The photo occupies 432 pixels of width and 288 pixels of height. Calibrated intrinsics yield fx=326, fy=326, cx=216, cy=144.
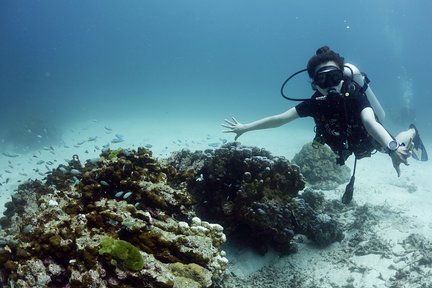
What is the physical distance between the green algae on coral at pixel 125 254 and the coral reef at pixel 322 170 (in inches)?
361

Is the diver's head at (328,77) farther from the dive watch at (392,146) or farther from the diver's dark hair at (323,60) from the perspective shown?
the dive watch at (392,146)

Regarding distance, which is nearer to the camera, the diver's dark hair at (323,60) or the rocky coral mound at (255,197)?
the diver's dark hair at (323,60)

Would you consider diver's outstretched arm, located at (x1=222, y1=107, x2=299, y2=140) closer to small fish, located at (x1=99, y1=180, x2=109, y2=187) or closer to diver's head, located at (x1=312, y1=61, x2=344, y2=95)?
diver's head, located at (x1=312, y1=61, x2=344, y2=95)

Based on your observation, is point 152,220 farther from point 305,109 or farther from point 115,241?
point 305,109

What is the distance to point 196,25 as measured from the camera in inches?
7505

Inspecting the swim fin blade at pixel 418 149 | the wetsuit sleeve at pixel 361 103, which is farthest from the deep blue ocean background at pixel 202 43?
the wetsuit sleeve at pixel 361 103

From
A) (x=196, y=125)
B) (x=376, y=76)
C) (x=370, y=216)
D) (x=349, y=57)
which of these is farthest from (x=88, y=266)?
(x=349, y=57)

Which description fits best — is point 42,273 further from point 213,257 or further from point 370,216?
point 370,216

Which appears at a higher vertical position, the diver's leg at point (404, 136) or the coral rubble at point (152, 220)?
the diver's leg at point (404, 136)

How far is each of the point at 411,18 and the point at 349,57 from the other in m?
33.1

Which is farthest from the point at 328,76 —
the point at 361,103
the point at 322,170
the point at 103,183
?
the point at 322,170

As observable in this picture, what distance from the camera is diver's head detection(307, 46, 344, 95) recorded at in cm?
591

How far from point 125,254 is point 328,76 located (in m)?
4.59

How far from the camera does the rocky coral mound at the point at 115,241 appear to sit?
3445 mm
